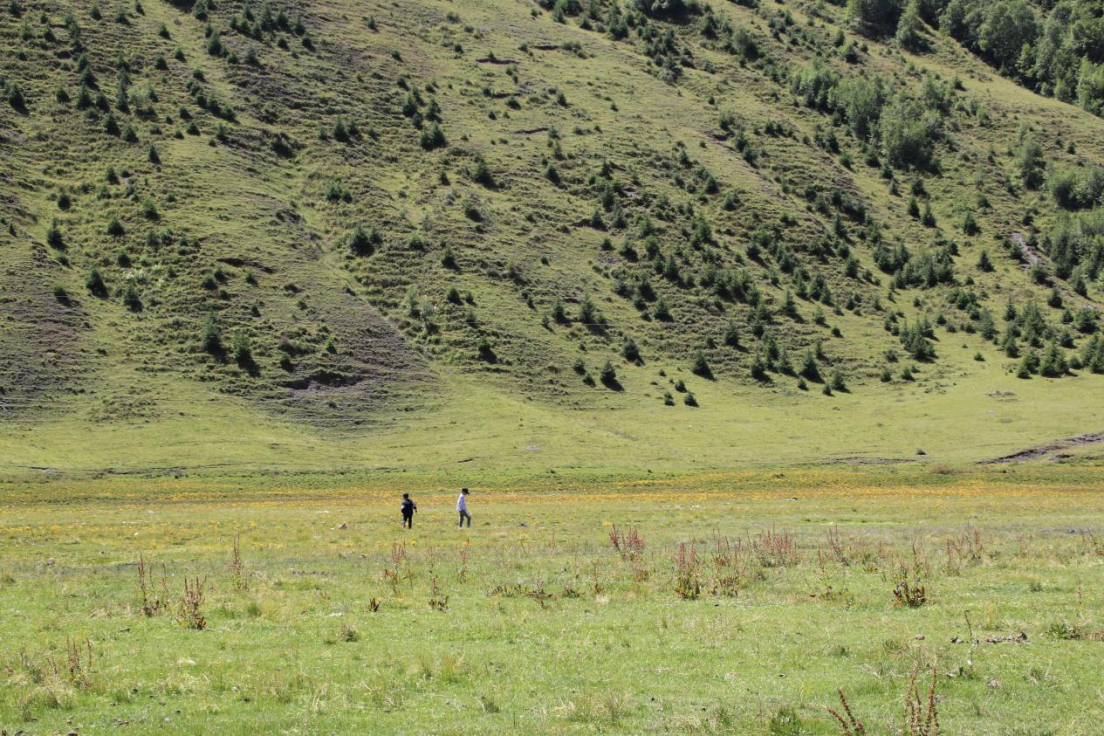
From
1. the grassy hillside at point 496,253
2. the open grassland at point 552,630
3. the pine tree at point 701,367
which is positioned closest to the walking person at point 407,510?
the open grassland at point 552,630

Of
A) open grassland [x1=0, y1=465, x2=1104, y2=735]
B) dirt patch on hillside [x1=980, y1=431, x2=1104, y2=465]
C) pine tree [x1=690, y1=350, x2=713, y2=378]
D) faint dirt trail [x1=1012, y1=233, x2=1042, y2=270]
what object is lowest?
pine tree [x1=690, y1=350, x2=713, y2=378]

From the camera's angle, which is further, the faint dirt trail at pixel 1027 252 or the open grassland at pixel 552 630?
the faint dirt trail at pixel 1027 252

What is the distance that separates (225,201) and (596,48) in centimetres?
9593

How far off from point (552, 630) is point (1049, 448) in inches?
2937

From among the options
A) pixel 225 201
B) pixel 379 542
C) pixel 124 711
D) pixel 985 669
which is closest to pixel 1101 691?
pixel 985 669

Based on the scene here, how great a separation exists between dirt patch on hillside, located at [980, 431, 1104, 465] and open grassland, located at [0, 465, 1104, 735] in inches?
1641

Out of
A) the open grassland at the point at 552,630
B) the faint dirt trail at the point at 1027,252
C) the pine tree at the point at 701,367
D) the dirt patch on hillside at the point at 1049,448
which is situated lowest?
the pine tree at the point at 701,367

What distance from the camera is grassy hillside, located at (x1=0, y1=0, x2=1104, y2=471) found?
299ft

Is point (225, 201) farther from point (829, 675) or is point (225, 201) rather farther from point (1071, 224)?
point (1071, 224)

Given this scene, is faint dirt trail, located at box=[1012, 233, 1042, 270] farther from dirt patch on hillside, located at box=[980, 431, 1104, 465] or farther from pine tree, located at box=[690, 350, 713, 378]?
dirt patch on hillside, located at box=[980, 431, 1104, 465]

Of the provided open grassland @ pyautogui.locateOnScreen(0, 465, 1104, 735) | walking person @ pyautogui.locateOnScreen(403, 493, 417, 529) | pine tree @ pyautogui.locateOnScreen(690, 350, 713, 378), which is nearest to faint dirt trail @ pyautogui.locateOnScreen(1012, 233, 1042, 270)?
pine tree @ pyautogui.locateOnScreen(690, 350, 713, 378)

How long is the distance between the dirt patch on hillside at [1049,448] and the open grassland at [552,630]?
1641 inches

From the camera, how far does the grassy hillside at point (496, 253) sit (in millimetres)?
91062

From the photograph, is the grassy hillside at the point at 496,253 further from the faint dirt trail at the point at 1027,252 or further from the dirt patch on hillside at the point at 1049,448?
the dirt patch on hillside at the point at 1049,448
